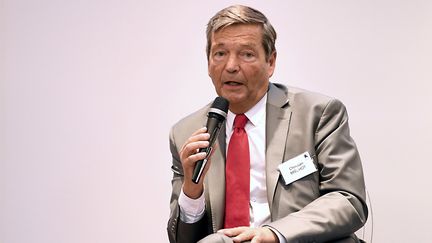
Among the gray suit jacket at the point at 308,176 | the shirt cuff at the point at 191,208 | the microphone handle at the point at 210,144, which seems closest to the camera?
the microphone handle at the point at 210,144

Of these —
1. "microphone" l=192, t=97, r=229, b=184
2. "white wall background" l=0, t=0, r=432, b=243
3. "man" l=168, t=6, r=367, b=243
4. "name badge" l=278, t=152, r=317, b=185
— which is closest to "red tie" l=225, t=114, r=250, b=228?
"man" l=168, t=6, r=367, b=243

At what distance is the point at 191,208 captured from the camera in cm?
195

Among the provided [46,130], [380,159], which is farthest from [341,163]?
[46,130]

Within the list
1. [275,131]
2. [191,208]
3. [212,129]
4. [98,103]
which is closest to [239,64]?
[275,131]

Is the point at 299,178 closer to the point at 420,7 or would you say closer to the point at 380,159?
the point at 380,159

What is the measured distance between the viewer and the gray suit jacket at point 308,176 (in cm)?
183

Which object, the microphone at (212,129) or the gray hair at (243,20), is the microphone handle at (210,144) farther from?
the gray hair at (243,20)

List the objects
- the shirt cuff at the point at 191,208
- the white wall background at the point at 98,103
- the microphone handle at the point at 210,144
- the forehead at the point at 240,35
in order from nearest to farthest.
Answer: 1. the microphone handle at the point at 210,144
2. the shirt cuff at the point at 191,208
3. the forehead at the point at 240,35
4. the white wall background at the point at 98,103

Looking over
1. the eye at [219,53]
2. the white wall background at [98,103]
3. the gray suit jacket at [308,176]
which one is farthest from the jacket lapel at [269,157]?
the white wall background at [98,103]

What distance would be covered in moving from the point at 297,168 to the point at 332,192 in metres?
0.14

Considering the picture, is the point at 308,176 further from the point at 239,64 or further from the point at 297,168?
the point at 239,64

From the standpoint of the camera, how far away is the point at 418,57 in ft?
8.79

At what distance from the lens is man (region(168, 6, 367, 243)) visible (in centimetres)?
188

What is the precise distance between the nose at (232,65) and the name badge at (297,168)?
14.6 inches
